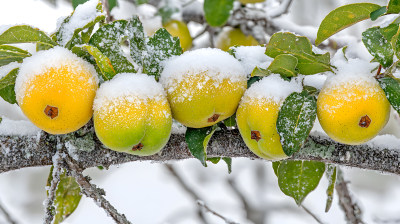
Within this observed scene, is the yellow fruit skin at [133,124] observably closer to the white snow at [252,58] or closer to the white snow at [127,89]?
the white snow at [127,89]

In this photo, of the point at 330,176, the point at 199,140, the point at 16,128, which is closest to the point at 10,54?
the point at 16,128

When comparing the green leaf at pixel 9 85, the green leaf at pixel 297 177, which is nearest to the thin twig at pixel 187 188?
the green leaf at pixel 297 177

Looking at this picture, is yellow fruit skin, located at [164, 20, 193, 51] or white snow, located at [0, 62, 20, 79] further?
yellow fruit skin, located at [164, 20, 193, 51]

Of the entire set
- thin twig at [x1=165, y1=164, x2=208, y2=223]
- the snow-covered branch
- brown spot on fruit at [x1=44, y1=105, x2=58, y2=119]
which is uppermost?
brown spot on fruit at [x1=44, y1=105, x2=58, y2=119]

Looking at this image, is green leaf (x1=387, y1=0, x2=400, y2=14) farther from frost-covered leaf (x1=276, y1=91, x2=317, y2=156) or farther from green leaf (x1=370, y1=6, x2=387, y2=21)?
frost-covered leaf (x1=276, y1=91, x2=317, y2=156)

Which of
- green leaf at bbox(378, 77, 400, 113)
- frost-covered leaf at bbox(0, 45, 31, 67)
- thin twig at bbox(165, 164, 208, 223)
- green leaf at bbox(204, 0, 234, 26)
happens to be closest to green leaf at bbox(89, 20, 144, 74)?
frost-covered leaf at bbox(0, 45, 31, 67)

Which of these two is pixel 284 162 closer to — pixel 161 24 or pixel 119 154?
pixel 119 154

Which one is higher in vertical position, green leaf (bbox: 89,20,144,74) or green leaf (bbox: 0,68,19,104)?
green leaf (bbox: 89,20,144,74)
